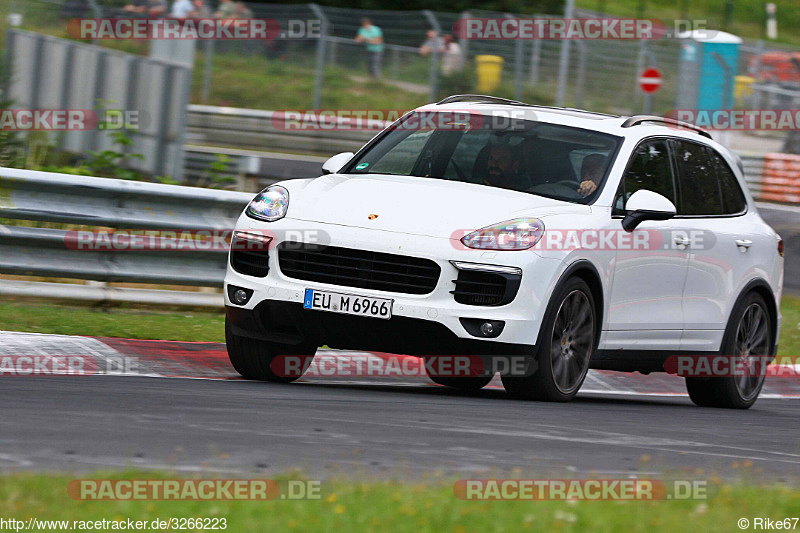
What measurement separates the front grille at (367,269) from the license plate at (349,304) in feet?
0.26

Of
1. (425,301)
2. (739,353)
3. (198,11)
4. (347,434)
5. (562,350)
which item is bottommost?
(739,353)

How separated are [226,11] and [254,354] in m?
22.1

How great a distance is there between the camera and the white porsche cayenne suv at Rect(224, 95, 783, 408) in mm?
7578

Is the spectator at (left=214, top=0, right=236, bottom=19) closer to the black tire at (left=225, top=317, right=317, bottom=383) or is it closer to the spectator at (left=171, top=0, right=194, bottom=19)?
the spectator at (left=171, top=0, right=194, bottom=19)

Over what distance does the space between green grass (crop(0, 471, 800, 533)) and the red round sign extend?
19.7 metres

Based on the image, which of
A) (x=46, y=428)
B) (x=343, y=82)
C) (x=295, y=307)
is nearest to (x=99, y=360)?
(x=295, y=307)

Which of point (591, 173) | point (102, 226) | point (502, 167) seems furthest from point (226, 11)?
point (591, 173)

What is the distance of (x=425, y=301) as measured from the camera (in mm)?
7539

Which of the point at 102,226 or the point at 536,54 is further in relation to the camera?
the point at 536,54

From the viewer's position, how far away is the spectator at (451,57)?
25766 mm

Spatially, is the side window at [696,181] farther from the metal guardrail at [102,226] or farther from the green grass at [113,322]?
the metal guardrail at [102,226]

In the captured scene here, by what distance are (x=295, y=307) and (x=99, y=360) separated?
4.59ft

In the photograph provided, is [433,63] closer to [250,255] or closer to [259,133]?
[259,133]

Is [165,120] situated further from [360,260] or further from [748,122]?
[748,122]
